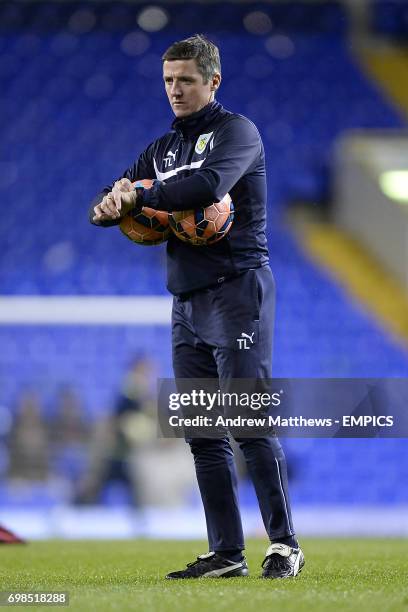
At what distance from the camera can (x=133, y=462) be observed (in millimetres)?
6945

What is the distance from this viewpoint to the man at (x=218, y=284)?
3.04 meters

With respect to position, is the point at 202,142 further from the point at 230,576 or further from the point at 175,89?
the point at 230,576

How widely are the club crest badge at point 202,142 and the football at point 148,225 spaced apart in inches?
6.6

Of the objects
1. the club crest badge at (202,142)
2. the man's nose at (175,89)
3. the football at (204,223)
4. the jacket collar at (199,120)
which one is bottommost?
the football at (204,223)

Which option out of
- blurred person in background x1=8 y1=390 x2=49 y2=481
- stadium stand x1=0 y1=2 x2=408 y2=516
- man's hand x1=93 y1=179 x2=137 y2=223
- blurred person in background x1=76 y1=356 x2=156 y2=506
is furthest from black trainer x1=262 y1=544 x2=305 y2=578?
stadium stand x1=0 y1=2 x2=408 y2=516

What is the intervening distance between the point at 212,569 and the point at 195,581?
0.43 ft

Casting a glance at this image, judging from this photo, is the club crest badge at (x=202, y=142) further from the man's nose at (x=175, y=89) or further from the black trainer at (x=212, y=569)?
the black trainer at (x=212, y=569)

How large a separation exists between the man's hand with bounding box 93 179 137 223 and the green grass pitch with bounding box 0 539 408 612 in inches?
39.9

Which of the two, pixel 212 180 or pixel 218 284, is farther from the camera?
pixel 218 284

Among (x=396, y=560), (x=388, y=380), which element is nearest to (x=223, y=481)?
(x=388, y=380)

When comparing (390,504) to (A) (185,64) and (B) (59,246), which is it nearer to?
(B) (59,246)

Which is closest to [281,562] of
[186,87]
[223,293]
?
[223,293]

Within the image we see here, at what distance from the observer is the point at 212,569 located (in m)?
3.12

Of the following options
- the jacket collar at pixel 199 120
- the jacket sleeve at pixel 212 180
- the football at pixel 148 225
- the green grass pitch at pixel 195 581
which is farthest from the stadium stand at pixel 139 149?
the jacket sleeve at pixel 212 180
